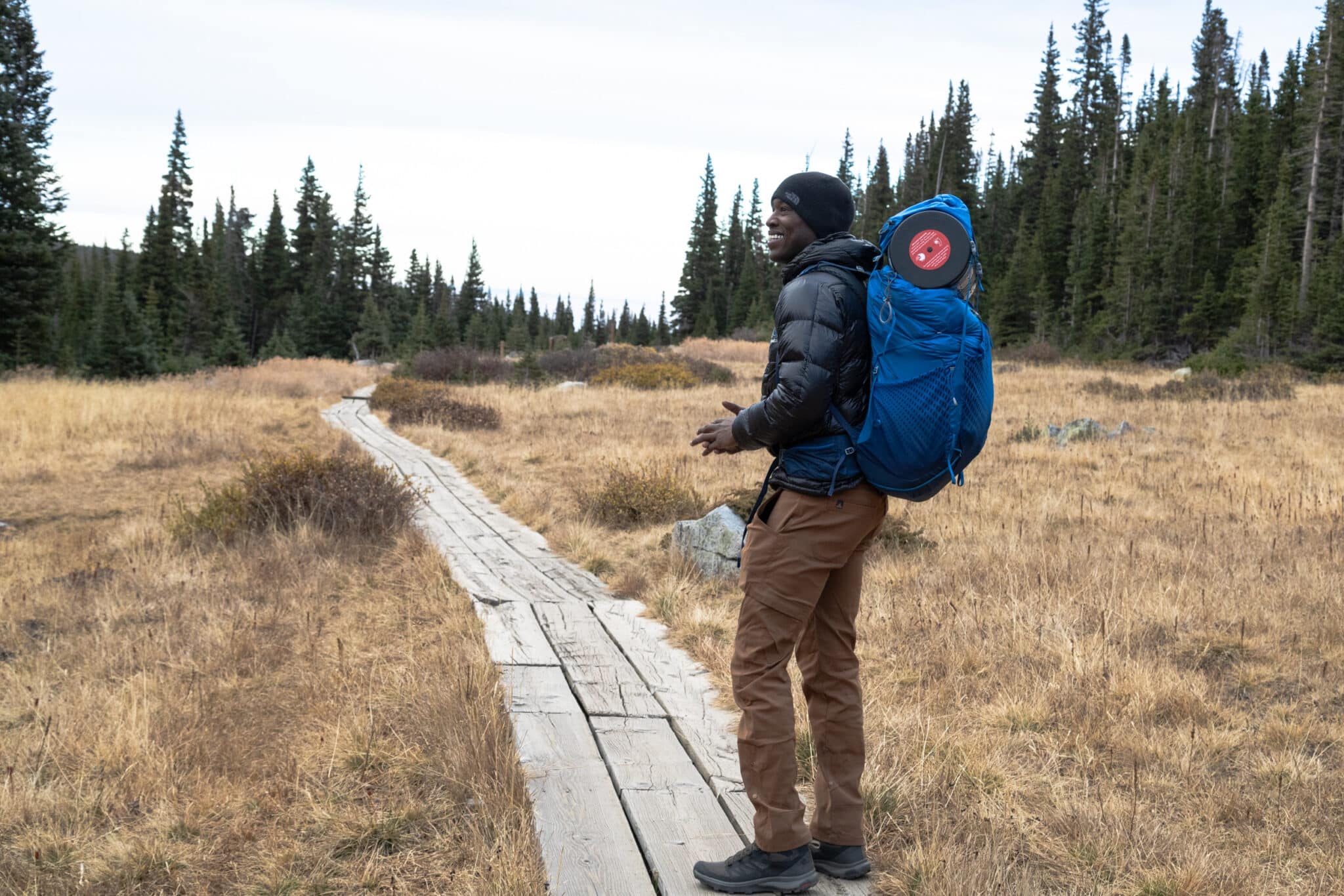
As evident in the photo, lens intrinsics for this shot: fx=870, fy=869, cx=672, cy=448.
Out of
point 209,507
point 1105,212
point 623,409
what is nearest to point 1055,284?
point 1105,212

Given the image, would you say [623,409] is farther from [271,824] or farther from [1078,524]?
[271,824]

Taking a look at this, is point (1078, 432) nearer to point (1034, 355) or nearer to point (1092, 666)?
point (1092, 666)

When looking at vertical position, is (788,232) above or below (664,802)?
above

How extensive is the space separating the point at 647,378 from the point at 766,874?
22.2m

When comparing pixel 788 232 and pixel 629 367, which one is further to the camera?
pixel 629 367

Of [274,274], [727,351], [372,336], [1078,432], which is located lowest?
[1078,432]

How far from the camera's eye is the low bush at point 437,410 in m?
16.0

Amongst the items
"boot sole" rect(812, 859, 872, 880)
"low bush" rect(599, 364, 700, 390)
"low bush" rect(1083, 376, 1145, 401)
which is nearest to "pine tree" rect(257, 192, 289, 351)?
"low bush" rect(599, 364, 700, 390)

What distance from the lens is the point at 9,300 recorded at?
25.5 metres

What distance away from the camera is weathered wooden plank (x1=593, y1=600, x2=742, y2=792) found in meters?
3.47

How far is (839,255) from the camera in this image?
2.41m

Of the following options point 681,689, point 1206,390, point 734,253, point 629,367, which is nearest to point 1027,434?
point 1206,390

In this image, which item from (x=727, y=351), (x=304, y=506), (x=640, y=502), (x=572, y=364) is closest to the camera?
(x=304, y=506)

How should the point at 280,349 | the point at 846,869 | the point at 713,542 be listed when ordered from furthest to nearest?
1. the point at 280,349
2. the point at 713,542
3. the point at 846,869
